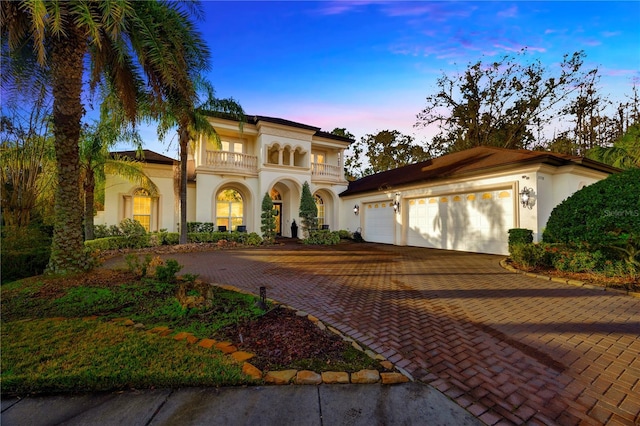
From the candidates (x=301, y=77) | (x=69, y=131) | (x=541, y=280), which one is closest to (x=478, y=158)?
(x=541, y=280)

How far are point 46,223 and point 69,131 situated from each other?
5.85 m

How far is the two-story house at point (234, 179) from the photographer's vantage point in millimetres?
16062

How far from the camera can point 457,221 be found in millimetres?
12820

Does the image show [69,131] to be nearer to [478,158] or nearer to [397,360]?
[397,360]

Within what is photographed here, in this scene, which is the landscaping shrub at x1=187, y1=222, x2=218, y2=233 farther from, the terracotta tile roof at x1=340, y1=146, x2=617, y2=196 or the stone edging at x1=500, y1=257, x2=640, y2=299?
the stone edging at x1=500, y1=257, x2=640, y2=299

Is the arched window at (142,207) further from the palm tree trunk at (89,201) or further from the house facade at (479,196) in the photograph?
the house facade at (479,196)

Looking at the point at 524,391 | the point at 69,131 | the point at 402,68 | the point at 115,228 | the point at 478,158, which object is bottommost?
the point at 524,391

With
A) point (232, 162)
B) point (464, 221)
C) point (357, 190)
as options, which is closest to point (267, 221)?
point (232, 162)

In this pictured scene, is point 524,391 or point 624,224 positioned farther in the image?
point 624,224

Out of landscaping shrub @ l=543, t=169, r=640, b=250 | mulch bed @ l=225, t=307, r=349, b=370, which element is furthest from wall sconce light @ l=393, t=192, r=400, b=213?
mulch bed @ l=225, t=307, r=349, b=370

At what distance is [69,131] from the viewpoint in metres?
6.30

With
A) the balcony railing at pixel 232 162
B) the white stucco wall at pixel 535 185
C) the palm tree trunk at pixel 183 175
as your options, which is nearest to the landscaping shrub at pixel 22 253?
the palm tree trunk at pixel 183 175

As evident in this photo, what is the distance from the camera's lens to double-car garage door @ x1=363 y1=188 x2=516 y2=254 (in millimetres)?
11312

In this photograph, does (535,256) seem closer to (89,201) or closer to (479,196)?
(479,196)
